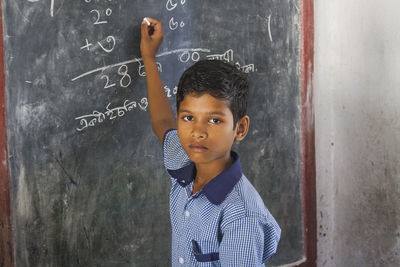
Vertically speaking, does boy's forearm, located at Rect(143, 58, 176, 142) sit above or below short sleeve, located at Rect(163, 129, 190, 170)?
above

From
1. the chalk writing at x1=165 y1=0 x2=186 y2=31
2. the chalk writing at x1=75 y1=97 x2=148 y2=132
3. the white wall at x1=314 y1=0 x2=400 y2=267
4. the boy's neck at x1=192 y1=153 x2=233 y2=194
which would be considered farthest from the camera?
the white wall at x1=314 y1=0 x2=400 y2=267

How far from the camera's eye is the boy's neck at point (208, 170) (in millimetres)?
1482

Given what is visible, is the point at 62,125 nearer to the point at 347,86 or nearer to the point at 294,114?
the point at 294,114

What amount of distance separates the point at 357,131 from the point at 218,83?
1.37 metres

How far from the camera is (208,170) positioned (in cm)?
149

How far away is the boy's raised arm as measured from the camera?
5.91 feet

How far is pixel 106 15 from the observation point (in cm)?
177

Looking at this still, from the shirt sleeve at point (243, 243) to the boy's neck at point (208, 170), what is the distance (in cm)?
21

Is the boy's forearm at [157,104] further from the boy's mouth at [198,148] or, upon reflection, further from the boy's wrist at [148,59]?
the boy's mouth at [198,148]

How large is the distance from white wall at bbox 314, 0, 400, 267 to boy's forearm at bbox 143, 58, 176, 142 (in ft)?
3.29

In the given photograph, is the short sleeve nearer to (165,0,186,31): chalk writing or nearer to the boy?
the boy

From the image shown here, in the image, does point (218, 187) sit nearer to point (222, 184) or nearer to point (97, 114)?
point (222, 184)

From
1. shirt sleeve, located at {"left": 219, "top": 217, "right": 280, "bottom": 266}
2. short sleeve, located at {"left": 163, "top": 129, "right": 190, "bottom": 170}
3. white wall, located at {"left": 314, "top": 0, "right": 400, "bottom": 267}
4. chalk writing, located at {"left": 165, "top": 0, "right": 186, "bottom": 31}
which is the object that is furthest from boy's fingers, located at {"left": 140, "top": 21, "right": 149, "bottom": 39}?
white wall, located at {"left": 314, "top": 0, "right": 400, "bottom": 267}

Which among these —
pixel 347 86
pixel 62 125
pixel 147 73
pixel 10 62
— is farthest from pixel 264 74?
pixel 10 62
